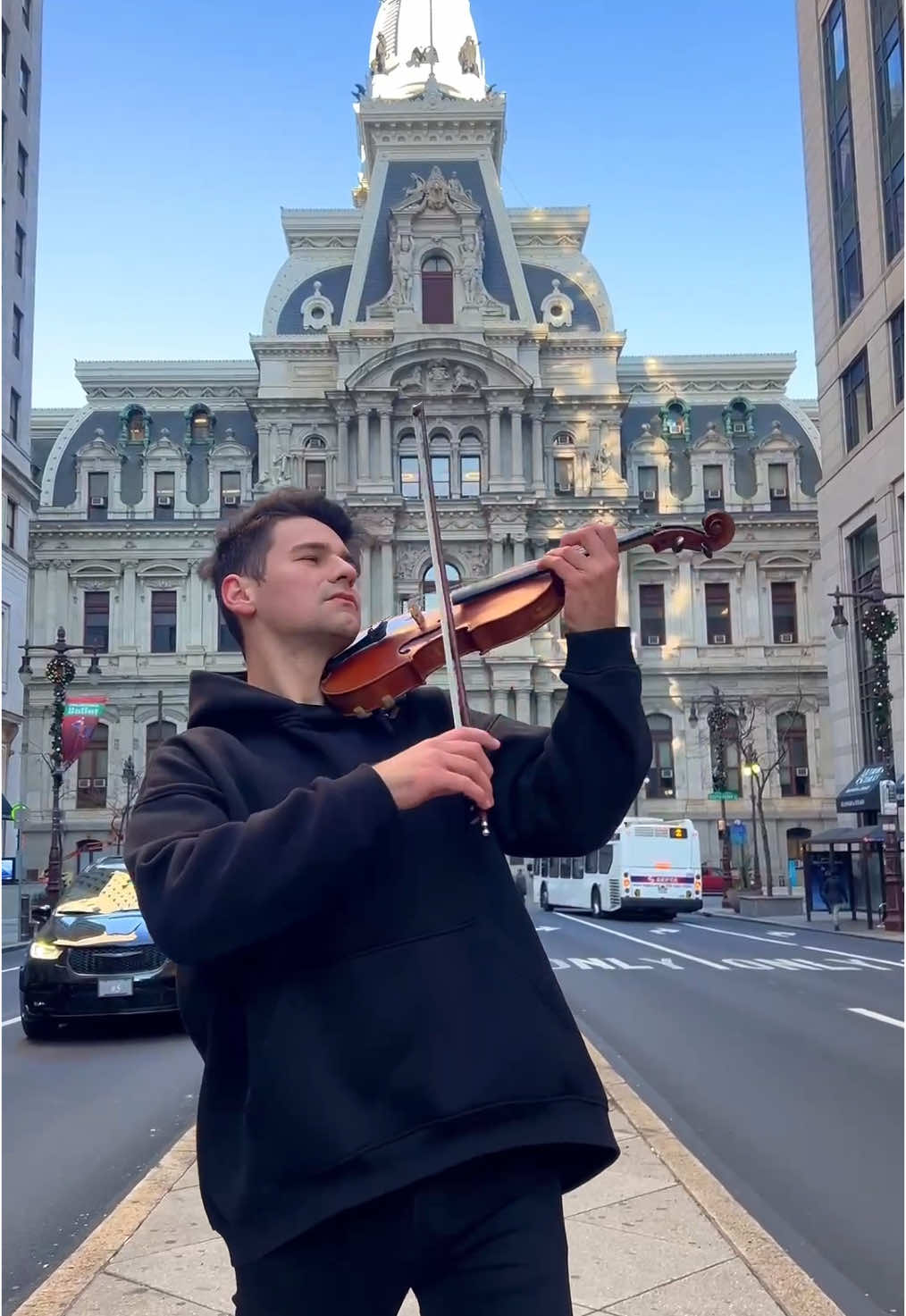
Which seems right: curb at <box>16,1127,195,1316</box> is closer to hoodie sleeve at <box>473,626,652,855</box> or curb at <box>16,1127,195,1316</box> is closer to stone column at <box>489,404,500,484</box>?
hoodie sleeve at <box>473,626,652,855</box>

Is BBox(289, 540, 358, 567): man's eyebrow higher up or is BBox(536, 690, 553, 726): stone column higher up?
BBox(536, 690, 553, 726): stone column

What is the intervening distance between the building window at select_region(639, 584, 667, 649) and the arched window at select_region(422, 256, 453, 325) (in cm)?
1512

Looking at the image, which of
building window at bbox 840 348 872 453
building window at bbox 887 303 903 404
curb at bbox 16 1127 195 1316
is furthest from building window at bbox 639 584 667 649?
curb at bbox 16 1127 195 1316

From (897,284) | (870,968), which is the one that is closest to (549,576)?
(870,968)

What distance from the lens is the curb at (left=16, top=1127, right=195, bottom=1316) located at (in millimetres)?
4288

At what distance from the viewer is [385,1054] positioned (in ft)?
6.20

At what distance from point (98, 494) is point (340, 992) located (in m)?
60.6

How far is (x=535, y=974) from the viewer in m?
2.04

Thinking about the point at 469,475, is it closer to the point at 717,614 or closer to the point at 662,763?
the point at 717,614

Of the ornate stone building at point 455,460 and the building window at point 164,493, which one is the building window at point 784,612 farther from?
the building window at point 164,493

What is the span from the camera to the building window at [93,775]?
182ft

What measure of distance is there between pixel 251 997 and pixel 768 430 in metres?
63.1

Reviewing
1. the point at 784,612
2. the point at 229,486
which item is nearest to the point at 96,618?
the point at 229,486

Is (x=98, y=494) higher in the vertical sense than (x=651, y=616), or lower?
higher
